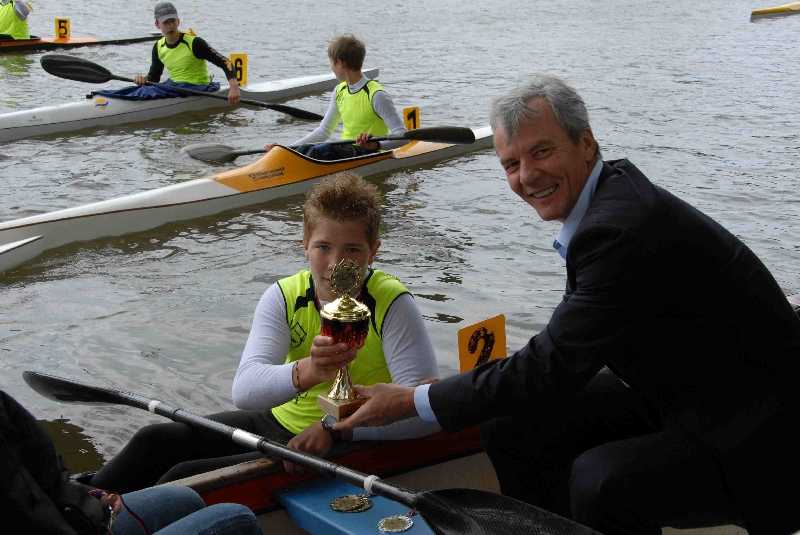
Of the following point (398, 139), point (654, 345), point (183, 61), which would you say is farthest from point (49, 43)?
point (654, 345)

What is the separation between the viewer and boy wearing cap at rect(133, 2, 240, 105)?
10367 millimetres

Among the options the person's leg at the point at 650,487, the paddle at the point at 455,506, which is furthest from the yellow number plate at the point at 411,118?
the person's leg at the point at 650,487

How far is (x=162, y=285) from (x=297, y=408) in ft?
12.8

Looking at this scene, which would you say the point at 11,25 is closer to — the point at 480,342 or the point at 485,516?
the point at 480,342

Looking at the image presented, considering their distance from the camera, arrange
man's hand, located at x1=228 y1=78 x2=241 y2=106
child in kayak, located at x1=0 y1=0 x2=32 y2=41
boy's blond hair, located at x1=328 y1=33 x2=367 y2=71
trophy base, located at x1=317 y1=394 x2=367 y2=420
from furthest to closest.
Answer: child in kayak, located at x1=0 y1=0 x2=32 y2=41 < man's hand, located at x1=228 y1=78 x2=241 y2=106 < boy's blond hair, located at x1=328 y1=33 x2=367 y2=71 < trophy base, located at x1=317 y1=394 x2=367 y2=420

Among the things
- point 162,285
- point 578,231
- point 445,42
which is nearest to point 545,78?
point 578,231

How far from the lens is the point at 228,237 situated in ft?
24.9

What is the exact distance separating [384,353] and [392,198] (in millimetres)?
5820

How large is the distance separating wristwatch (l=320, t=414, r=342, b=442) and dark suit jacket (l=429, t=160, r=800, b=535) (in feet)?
2.19

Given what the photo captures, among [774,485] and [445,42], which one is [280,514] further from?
[445,42]

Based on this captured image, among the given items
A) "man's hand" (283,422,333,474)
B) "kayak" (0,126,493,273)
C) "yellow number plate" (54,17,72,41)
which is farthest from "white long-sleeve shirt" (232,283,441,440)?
"yellow number plate" (54,17,72,41)

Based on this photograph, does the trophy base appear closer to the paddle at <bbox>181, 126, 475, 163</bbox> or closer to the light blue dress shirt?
the light blue dress shirt

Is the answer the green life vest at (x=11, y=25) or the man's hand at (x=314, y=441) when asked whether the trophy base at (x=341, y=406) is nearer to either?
the man's hand at (x=314, y=441)

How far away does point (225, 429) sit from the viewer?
2.77m
